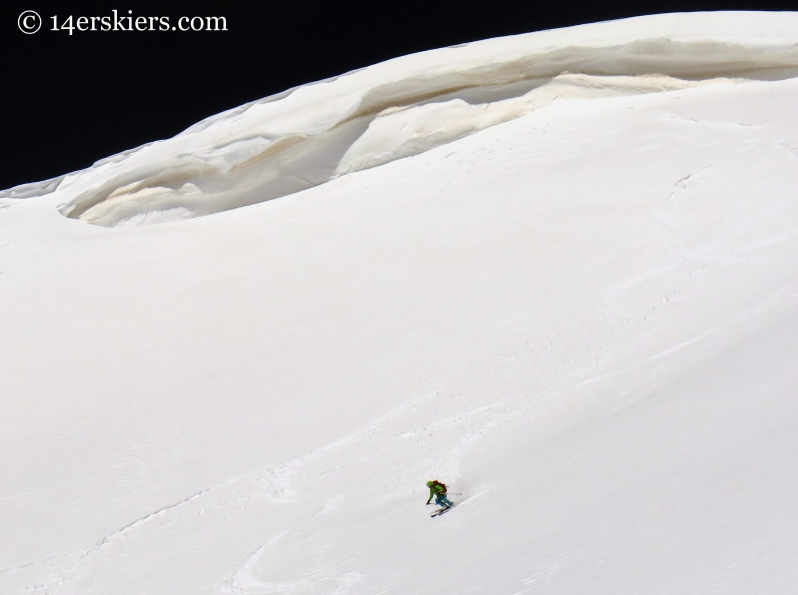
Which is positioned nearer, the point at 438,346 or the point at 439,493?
the point at 439,493

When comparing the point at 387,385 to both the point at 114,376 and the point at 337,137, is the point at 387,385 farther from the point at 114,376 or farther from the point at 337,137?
the point at 337,137

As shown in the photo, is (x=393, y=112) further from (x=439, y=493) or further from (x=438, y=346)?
(x=439, y=493)

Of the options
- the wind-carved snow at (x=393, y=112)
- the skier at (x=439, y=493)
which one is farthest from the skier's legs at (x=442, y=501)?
the wind-carved snow at (x=393, y=112)

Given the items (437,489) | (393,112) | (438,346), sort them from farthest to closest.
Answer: (393,112), (438,346), (437,489)

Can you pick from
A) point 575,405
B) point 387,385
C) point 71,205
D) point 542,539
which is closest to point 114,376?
point 387,385

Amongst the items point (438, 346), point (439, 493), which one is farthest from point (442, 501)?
point (438, 346)

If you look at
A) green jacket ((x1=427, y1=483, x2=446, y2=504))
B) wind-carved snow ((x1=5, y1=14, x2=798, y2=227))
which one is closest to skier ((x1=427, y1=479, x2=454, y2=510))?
green jacket ((x1=427, y1=483, x2=446, y2=504))

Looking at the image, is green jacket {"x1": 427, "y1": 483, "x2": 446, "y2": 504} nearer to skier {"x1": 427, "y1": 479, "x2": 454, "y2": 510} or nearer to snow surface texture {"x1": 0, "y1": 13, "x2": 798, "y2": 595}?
skier {"x1": 427, "y1": 479, "x2": 454, "y2": 510}
